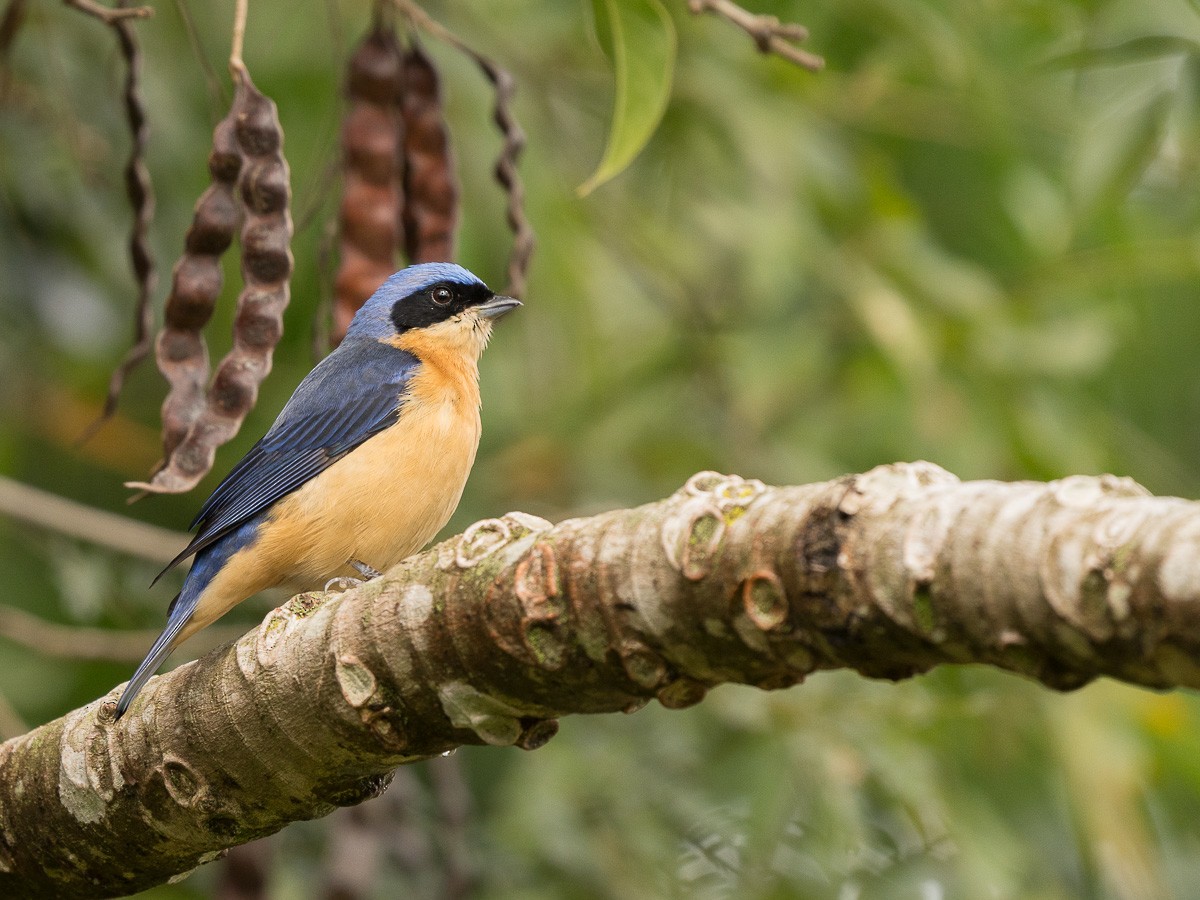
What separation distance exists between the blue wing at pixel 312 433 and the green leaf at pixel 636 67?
4.00 feet

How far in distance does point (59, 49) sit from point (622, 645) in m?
5.32

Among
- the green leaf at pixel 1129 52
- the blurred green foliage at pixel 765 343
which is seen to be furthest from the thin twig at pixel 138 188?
the green leaf at pixel 1129 52

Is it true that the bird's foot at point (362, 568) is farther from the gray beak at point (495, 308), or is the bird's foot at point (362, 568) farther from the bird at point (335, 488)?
the gray beak at point (495, 308)

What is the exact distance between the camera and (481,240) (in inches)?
269

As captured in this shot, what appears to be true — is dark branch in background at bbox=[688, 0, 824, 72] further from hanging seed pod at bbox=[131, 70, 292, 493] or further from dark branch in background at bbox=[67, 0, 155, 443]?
dark branch in background at bbox=[67, 0, 155, 443]

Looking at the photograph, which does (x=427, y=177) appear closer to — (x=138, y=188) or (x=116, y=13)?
(x=138, y=188)

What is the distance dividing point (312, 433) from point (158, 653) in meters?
0.96

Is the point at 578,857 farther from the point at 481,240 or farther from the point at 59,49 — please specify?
the point at 59,49

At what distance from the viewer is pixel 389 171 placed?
3838mm

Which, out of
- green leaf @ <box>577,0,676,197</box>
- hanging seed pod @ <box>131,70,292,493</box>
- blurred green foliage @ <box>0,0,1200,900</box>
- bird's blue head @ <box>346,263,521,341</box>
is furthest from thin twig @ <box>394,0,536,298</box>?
blurred green foliage @ <box>0,0,1200,900</box>

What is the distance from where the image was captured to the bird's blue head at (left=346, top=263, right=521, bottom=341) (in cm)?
498

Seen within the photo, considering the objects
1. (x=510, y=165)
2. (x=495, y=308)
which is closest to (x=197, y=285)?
(x=510, y=165)

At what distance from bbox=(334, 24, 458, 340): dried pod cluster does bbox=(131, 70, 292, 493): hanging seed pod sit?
18.4 inches

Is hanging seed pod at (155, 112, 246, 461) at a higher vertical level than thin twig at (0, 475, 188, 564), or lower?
higher
